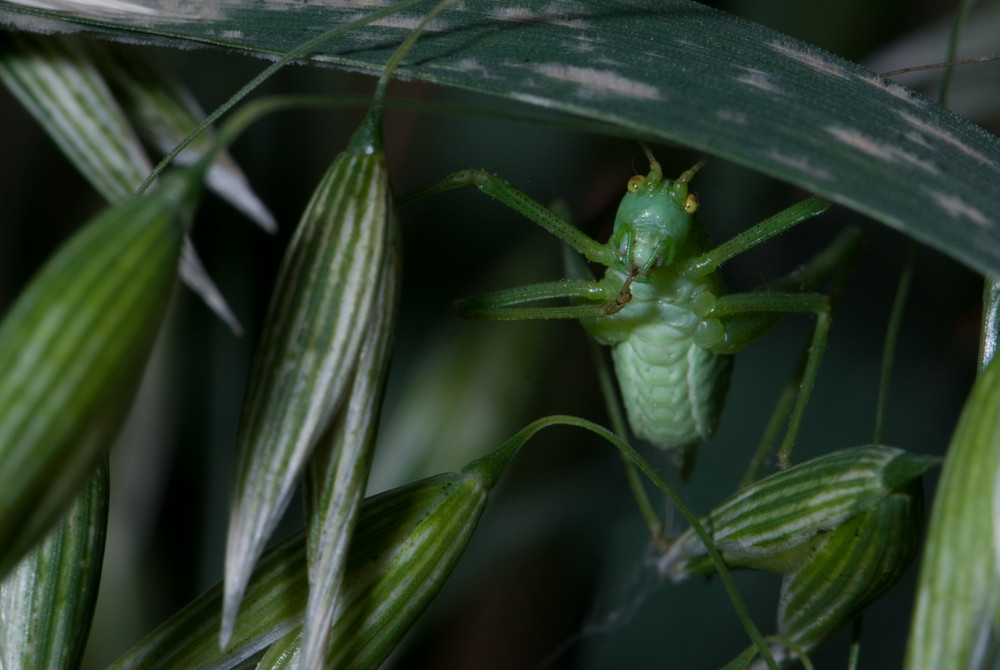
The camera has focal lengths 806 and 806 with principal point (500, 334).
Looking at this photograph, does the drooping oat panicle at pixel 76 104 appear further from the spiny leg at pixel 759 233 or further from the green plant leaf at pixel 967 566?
the green plant leaf at pixel 967 566

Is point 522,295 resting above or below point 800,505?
above

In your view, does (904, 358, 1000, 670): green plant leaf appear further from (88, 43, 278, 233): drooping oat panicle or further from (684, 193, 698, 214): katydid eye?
(88, 43, 278, 233): drooping oat panicle

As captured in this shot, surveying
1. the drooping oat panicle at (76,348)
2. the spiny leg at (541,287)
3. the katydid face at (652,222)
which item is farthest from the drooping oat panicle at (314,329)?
the katydid face at (652,222)

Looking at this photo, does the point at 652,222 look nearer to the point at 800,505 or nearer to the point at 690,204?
the point at 690,204

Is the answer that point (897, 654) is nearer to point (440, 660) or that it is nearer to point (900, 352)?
point (900, 352)

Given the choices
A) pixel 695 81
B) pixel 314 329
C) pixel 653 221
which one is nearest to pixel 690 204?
pixel 653 221

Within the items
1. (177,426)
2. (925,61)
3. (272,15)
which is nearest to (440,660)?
(177,426)
